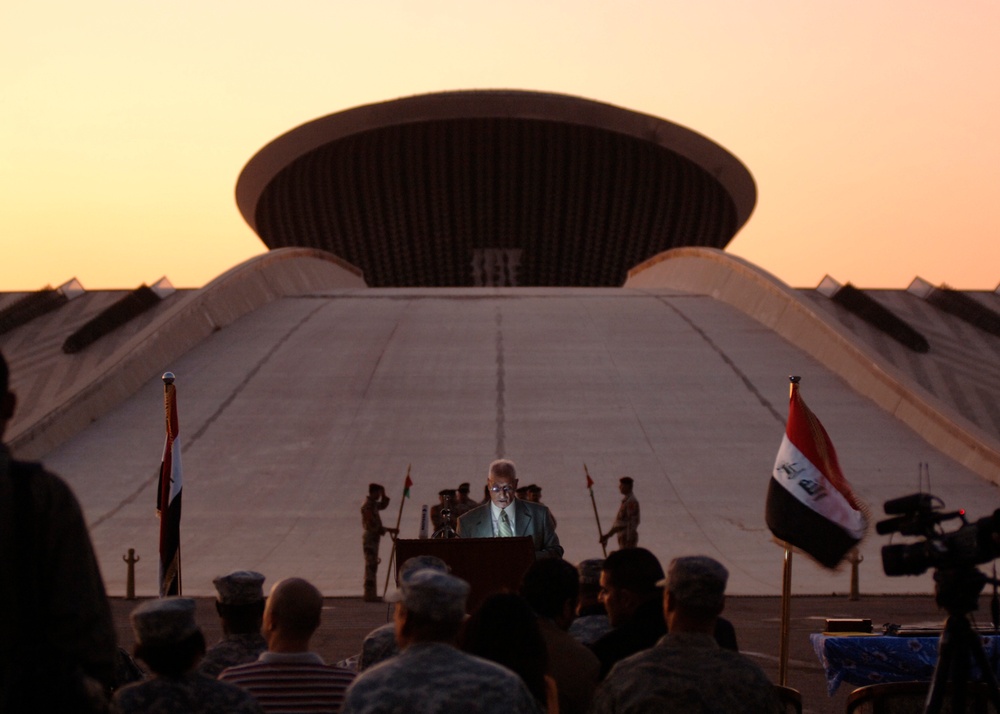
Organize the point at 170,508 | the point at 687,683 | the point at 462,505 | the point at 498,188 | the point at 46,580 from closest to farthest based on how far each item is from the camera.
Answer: the point at 46,580 → the point at 687,683 → the point at 170,508 → the point at 462,505 → the point at 498,188

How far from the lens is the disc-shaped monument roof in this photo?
45875 mm

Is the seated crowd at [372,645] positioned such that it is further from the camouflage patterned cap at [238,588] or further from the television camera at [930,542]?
the television camera at [930,542]

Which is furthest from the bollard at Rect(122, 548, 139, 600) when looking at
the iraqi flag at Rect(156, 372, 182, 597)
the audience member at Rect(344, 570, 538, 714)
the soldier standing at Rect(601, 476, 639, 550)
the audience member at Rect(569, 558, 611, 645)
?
the audience member at Rect(344, 570, 538, 714)

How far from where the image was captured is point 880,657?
6645mm

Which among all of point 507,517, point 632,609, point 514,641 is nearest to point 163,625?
point 514,641

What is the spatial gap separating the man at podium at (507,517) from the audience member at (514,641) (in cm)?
320

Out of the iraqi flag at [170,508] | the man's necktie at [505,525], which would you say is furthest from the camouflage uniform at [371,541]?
the man's necktie at [505,525]

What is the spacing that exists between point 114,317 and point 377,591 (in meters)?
17.7

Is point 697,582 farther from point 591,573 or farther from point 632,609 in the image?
point 591,573

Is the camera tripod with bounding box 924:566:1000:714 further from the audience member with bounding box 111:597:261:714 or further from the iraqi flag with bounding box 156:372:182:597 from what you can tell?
the iraqi flag with bounding box 156:372:182:597

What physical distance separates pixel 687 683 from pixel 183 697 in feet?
4.21

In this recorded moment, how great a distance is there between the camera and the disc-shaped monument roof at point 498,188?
45875mm

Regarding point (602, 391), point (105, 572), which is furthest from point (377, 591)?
point (602, 391)

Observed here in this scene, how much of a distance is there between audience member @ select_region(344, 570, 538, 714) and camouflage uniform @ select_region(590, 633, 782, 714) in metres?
0.49
